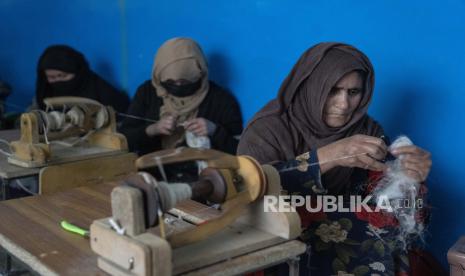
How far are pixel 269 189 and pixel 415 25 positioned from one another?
1333 mm

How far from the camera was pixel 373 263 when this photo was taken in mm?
1752

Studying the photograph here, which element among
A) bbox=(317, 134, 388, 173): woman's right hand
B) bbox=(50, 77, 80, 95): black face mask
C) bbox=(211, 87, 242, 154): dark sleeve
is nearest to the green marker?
bbox=(317, 134, 388, 173): woman's right hand

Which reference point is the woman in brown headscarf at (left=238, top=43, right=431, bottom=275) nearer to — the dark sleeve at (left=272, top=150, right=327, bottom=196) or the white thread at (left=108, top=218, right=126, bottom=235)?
the dark sleeve at (left=272, top=150, right=327, bottom=196)

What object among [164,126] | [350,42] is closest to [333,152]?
[350,42]

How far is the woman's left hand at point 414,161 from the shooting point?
5.92 ft

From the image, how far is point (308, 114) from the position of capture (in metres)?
2.11

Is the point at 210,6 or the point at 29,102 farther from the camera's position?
the point at 29,102

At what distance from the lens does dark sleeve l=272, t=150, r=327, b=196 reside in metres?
1.83

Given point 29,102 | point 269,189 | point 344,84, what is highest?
point 344,84

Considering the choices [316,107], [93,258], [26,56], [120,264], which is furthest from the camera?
[26,56]

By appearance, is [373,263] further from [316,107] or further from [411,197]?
[316,107]

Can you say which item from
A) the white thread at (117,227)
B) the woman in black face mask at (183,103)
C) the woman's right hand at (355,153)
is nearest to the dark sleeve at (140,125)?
the woman in black face mask at (183,103)

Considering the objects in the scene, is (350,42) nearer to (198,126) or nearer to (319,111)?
(319,111)

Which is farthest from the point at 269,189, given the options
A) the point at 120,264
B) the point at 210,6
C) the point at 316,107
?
the point at 210,6
